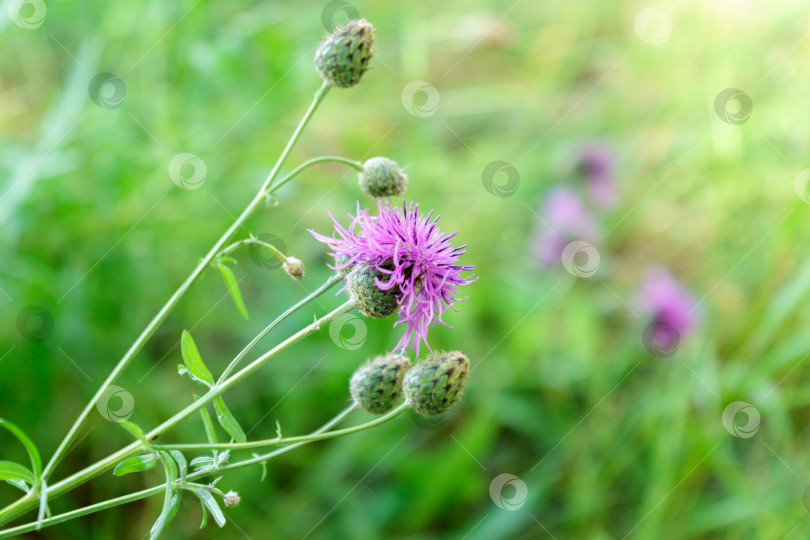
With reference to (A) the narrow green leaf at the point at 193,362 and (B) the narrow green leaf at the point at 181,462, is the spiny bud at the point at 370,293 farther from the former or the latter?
(B) the narrow green leaf at the point at 181,462

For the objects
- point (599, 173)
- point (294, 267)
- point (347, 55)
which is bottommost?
point (294, 267)

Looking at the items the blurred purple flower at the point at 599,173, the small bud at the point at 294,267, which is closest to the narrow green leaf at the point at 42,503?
the small bud at the point at 294,267

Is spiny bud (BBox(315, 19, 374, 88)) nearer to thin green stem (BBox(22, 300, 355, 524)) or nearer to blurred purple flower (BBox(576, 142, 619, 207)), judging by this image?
thin green stem (BBox(22, 300, 355, 524))

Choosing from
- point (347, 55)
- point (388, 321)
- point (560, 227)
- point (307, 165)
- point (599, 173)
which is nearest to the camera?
point (307, 165)

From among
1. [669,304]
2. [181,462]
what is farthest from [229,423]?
[669,304]

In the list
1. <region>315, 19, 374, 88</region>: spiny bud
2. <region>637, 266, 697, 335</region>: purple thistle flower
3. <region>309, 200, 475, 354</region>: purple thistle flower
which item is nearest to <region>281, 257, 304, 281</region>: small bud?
<region>309, 200, 475, 354</region>: purple thistle flower

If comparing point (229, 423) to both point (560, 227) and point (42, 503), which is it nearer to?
point (42, 503)
